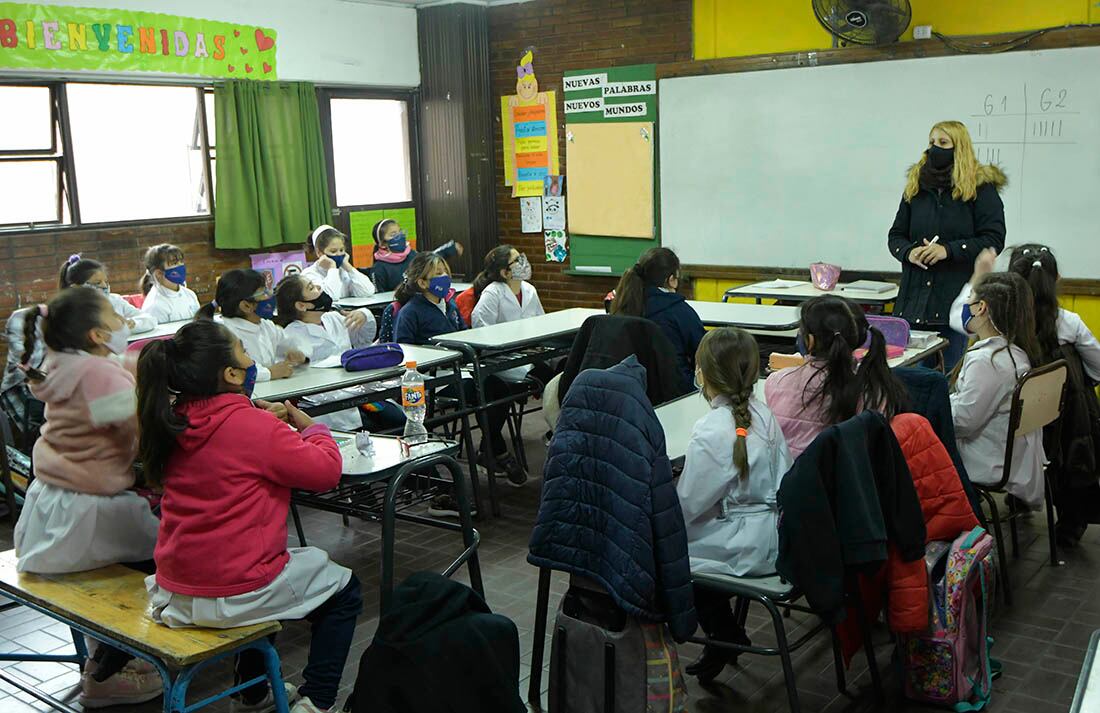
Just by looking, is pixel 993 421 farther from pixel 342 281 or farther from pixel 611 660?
pixel 342 281

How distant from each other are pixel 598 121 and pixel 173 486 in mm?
6137

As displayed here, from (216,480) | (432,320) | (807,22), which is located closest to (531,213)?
(807,22)

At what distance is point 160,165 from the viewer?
731 cm

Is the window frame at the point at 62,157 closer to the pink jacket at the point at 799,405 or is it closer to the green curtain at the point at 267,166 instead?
the green curtain at the point at 267,166

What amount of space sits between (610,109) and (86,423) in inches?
228

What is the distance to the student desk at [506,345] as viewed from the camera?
474 centimetres

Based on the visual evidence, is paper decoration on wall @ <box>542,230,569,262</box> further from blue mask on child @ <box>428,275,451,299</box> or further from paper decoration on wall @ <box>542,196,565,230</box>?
blue mask on child @ <box>428,275,451,299</box>

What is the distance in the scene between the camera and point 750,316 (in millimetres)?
5164

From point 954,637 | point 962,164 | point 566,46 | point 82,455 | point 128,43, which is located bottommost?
point 954,637

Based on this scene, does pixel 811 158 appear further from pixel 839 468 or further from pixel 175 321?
pixel 839 468

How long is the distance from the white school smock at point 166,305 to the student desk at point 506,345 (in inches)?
76.6

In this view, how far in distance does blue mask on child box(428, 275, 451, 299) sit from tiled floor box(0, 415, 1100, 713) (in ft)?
4.16

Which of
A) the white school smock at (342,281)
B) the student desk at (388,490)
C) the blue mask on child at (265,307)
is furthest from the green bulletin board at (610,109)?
the student desk at (388,490)

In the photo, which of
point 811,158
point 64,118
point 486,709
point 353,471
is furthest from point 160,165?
point 486,709
